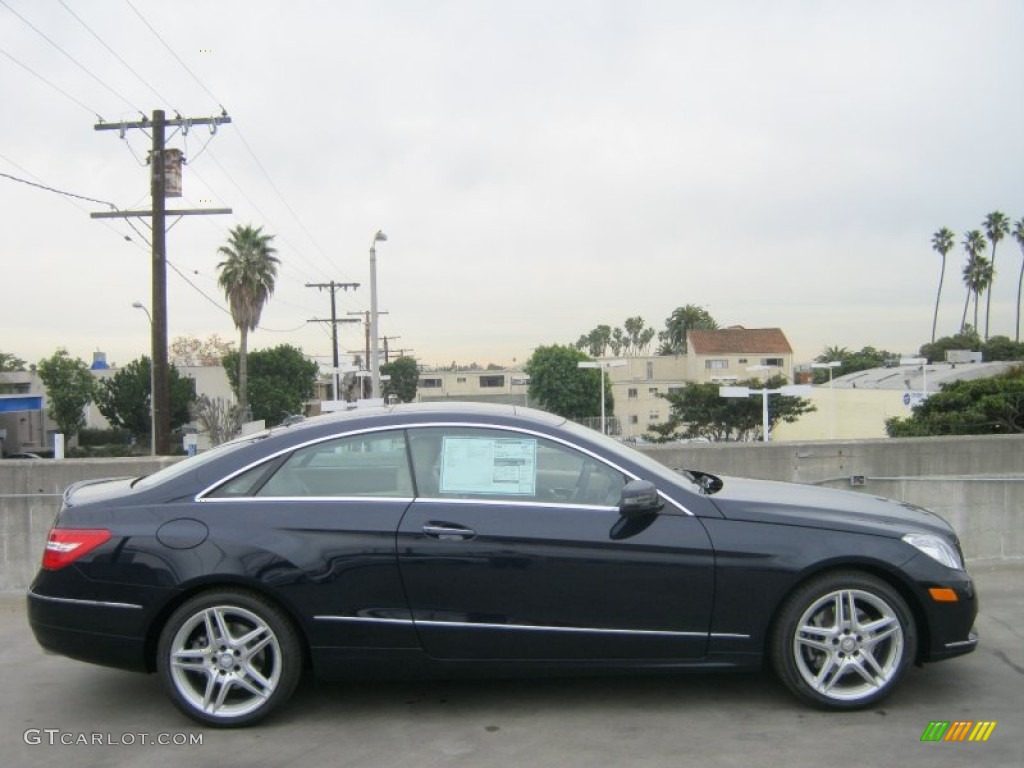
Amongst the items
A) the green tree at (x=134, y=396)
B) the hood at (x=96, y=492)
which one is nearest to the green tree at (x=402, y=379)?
the green tree at (x=134, y=396)

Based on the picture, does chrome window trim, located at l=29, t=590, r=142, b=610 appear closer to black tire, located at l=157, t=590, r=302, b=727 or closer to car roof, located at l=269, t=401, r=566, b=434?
black tire, located at l=157, t=590, r=302, b=727

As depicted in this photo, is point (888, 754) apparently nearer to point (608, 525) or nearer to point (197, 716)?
point (608, 525)

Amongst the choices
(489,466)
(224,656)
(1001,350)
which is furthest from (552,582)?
(1001,350)

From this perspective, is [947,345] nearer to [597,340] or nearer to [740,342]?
[740,342]

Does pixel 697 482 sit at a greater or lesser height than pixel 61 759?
greater

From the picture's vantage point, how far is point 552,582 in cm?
431

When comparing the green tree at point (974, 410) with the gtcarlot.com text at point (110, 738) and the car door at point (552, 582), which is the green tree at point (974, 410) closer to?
the car door at point (552, 582)

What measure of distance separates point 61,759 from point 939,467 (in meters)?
6.80

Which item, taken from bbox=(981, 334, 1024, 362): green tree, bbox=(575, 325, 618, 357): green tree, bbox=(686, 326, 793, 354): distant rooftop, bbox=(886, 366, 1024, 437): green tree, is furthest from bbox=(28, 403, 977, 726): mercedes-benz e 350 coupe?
bbox=(575, 325, 618, 357): green tree

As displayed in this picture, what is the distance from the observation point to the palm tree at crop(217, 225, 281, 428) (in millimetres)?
43938

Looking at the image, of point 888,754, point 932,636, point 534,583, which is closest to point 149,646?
point 534,583

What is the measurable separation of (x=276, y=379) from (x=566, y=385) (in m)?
19.1

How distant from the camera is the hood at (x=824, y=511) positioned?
4465 mm

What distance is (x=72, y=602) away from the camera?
436 centimetres
